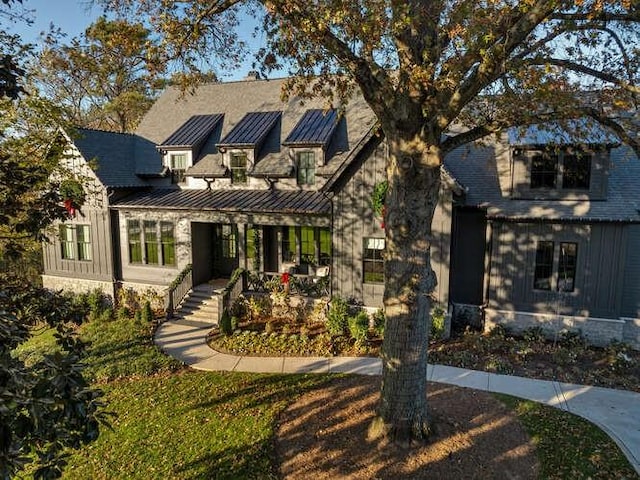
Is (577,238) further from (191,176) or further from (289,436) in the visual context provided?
(191,176)

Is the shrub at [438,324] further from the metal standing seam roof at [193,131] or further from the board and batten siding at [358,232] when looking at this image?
the metal standing seam roof at [193,131]

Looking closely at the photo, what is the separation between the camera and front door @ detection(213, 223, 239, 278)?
18.3m

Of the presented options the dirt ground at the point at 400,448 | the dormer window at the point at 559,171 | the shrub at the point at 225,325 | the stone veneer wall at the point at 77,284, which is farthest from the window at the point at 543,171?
the stone veneer wall at the point at 77,284

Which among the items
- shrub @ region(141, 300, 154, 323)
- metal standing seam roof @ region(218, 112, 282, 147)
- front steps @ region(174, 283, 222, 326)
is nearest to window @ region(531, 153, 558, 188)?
metal standing seam roof @ region(218, 112, 282, 147)

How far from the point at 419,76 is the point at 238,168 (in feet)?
40.6

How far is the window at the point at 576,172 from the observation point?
13.4 metres

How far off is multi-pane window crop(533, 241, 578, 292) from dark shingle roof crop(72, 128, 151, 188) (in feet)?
52.2

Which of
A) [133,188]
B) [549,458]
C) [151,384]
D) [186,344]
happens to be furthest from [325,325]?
[133,188]

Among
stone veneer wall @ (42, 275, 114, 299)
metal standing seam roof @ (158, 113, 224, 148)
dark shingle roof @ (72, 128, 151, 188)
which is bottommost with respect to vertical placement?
stone veneer wall @ (42, 275, 114, 299)

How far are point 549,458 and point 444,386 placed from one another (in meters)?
3.02

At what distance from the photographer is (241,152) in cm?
1767

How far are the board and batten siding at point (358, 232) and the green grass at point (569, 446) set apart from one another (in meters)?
5.12

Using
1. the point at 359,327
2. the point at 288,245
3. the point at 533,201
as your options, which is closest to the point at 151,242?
the point at 288,245

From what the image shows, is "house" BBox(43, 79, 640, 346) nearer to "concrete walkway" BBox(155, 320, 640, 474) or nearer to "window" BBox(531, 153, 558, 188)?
"window" BBox(531, 153, 558, 188)
